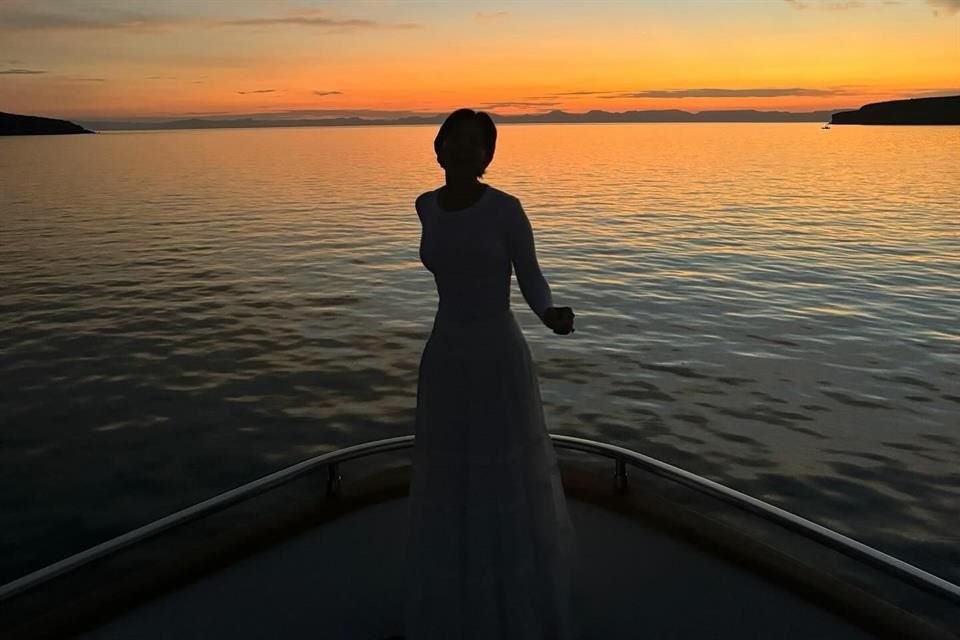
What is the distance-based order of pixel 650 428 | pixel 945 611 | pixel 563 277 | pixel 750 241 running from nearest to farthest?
pixel 945 611 < pixel 650 428 < pixel 563 277 < pixel 750 241

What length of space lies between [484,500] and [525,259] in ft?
3.68

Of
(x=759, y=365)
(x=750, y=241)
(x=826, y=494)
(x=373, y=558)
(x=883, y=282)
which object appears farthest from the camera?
(x=750, y=241)

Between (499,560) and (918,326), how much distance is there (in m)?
16.2

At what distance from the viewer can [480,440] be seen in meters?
3.24

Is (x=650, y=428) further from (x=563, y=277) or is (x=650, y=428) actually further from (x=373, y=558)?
(x=563, y=277)

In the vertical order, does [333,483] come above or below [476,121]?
below

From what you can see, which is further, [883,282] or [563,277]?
[563,277]

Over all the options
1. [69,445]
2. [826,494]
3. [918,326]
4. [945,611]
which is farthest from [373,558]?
[918,326]

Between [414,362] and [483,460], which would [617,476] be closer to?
[483,460]

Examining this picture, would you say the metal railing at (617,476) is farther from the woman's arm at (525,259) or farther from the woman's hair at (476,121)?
Result: the woman's hair at (476,121)

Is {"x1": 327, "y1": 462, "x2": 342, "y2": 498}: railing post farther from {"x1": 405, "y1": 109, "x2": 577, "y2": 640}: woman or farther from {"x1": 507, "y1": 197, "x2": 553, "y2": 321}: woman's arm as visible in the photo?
{"x1": 507, "y1": 197, "x2": 553, "y2": 321}: woman's arm

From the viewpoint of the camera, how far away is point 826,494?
8.80 metres

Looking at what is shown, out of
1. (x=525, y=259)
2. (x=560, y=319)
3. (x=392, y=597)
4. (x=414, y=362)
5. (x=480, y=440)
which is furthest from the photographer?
(x=414, y=362)

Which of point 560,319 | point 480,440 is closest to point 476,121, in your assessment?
point 560,319
